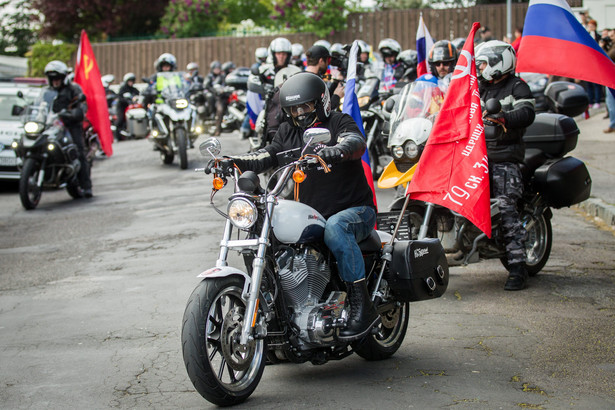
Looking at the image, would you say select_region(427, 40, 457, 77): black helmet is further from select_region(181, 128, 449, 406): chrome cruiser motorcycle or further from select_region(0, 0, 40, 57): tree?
A: select_region(0, 0, 40, 57): tree

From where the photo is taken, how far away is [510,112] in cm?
740

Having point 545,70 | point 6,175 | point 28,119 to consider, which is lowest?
point 6,175

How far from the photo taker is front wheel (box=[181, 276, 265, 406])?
4480 millimetres

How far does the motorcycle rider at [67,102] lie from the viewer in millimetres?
13766

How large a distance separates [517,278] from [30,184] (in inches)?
335

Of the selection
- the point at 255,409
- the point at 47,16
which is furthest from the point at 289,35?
the point at 255,409

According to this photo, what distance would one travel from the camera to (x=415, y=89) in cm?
804

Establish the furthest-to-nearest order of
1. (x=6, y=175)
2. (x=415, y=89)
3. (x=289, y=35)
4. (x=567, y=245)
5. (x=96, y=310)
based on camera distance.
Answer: (x=289, y=35) → (x=6, y=175) → (x=567, y=245) → (x=415, y=89) → (x=96, y=310)

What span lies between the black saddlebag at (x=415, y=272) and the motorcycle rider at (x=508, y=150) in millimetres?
1916

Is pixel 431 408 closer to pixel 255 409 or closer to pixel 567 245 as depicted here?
pixel 255 409

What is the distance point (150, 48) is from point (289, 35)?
6.70m

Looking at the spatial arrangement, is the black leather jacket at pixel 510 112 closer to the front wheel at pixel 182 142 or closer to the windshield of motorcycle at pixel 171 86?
the front wheel at pixel 182 142

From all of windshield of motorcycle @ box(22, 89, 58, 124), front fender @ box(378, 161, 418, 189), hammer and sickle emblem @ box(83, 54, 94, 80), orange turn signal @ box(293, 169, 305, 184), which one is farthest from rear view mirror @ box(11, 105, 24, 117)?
orange turn signal @ box(293, 169, 305, 184)

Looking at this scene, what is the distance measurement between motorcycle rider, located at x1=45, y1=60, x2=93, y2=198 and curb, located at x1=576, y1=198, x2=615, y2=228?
766 centimetres
